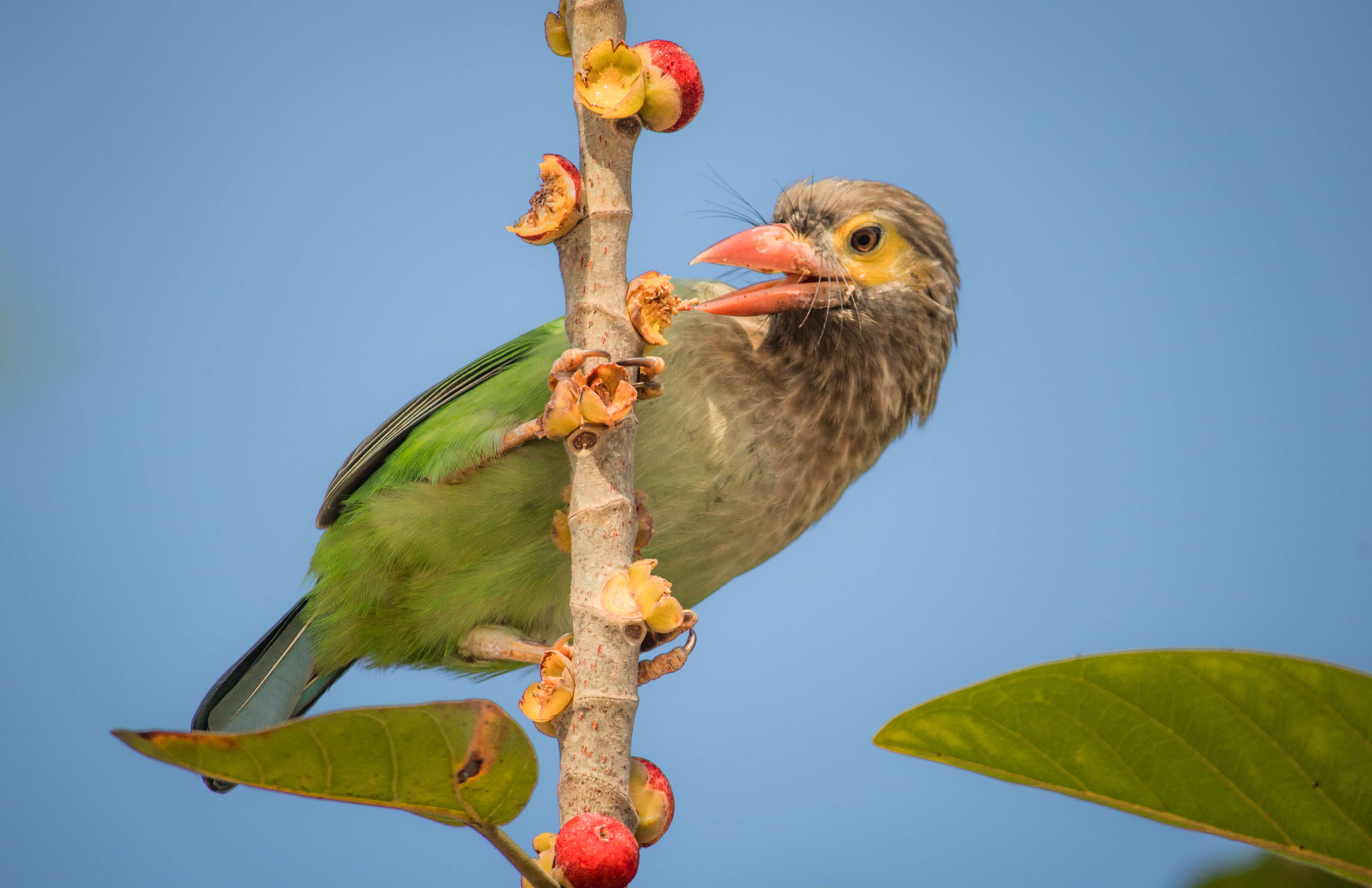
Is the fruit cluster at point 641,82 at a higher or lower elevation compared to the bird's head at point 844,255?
lower

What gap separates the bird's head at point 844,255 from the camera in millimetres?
2412

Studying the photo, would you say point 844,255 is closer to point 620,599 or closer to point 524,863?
point 620,599

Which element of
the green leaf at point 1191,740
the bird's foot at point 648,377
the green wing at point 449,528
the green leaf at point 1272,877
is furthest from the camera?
the green wing at point 449,528

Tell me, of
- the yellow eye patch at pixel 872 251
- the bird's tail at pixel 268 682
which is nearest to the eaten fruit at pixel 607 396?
the yellow eye patch at pixel 872 251

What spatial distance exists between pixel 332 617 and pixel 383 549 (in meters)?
0.32

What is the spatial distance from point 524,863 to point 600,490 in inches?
18.7

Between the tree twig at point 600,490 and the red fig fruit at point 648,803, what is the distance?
0.35 feet

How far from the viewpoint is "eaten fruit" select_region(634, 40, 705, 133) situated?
1.46 metres

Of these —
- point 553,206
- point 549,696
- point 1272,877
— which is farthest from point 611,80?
point 1272,877

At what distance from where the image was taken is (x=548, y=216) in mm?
1497

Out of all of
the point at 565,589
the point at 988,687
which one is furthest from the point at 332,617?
the point at 988,687

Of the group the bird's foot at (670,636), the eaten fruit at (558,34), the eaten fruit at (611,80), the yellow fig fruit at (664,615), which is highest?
the eaten fruit at (558,34)

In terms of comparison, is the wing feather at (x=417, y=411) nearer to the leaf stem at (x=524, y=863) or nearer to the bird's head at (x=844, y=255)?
the bird's head at (x=844, y=255)

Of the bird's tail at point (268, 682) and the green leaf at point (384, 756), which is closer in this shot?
the green leaf at point (384, 756)
